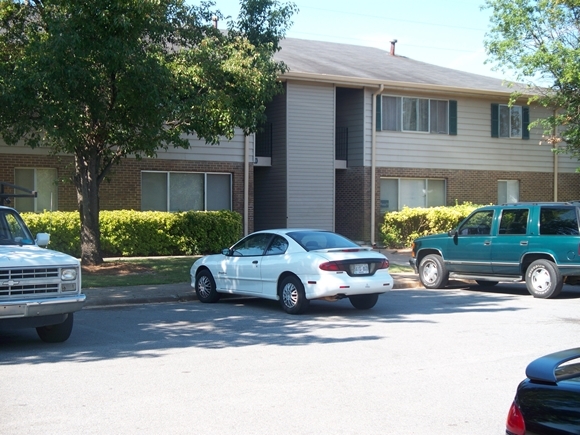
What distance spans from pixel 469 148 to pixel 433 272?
12950mm

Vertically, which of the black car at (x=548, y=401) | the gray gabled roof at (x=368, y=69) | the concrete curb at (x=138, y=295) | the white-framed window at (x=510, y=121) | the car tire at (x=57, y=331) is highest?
the gray gabled roof at (x=368, y=69)

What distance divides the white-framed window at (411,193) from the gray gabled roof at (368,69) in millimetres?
3515

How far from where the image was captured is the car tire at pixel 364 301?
44.6ft

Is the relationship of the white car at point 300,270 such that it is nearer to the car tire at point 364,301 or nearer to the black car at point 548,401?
the car tire at point 364,301

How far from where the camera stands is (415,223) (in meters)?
26.6

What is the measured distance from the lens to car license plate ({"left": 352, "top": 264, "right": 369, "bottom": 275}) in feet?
41.6

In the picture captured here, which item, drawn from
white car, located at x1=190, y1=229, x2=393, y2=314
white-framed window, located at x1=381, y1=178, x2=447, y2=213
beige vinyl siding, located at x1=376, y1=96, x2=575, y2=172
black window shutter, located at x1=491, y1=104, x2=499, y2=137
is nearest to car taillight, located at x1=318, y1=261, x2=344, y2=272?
white car, located at x1=190, y1=229, x2=393, y2=314

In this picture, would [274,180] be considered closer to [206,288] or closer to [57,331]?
[206,288]

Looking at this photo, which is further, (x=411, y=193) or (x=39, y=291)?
(x=411, y=193)

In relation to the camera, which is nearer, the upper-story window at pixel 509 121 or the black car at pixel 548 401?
the black car at pixel 548 401

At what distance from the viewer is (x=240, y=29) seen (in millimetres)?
18391

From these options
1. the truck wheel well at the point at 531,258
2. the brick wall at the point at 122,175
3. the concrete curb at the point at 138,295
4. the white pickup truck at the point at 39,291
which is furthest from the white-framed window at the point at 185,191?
the white pickup truck at the point at 39,291

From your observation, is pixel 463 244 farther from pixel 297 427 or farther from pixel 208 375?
pixel 297 427

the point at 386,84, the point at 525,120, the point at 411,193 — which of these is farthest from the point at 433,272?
the point at 525,120
